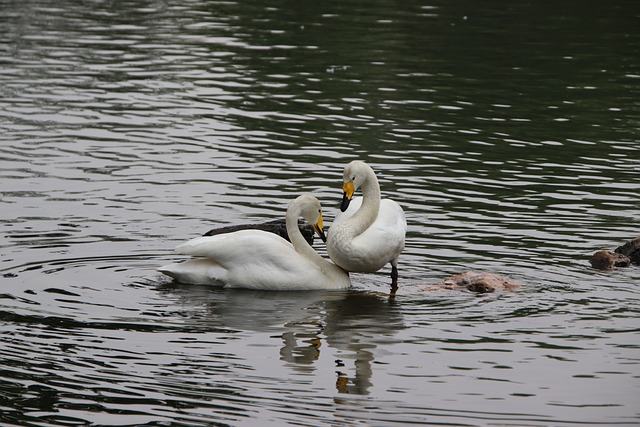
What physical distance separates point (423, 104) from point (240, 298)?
1086cm

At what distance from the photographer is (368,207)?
13.2 meters

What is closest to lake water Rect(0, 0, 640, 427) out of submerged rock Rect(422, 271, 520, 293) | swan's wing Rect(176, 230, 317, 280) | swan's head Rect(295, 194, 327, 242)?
submerged rock Rect(422, 271, 520, 293)

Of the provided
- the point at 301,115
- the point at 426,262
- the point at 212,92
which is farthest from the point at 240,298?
the point at 212,92

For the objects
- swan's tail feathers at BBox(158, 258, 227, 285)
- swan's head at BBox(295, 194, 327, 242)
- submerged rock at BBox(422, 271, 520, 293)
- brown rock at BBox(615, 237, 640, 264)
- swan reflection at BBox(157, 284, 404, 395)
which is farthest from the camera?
brown rock at BBox(615, 237, 640, 264)

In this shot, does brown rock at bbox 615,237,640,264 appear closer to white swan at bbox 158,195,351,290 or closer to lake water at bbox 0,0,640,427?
lake water at bbox 0,0,640,427

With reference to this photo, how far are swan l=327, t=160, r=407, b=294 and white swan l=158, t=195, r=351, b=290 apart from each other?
252 millimetres

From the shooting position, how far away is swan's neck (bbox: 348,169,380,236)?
42.5 feet

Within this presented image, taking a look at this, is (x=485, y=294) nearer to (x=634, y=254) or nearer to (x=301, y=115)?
(x=634, y=254)

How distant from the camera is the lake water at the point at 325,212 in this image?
9.60m

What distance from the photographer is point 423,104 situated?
22.6 m

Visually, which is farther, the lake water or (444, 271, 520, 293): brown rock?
(444, 271, 520, 293): brown rock

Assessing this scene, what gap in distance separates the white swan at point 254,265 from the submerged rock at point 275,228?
0.60 meters

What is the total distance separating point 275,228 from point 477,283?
2.44 meters

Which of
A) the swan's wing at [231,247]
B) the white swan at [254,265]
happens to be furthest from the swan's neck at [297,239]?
the swan's wing at [231,247]
